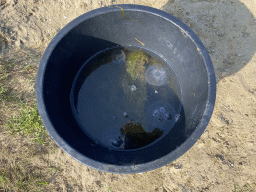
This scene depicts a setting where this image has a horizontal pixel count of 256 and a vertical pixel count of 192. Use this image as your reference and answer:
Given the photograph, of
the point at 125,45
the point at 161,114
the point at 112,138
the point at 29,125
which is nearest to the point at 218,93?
the point at 161,114

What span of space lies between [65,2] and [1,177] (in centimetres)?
231

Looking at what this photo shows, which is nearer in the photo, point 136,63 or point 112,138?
point 112,138

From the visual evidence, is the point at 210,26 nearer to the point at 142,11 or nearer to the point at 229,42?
the point at 229,42

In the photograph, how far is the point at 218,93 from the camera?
2137mm

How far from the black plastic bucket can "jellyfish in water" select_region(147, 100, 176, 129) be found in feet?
0.40

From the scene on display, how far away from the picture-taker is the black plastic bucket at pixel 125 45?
4.54 ft

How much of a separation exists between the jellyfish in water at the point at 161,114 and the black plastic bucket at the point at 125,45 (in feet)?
0.40

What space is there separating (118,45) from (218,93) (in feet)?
4.46

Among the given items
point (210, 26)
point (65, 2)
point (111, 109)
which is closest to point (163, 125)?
point (111, 109)

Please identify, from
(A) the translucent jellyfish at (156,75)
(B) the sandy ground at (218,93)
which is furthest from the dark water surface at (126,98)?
(B) the sandy ground at (218,93)

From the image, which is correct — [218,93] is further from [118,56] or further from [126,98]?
[118,56]

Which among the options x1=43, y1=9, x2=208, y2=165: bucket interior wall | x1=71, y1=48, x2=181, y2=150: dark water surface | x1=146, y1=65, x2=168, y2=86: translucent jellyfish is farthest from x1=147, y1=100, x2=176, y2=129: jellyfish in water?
x1=146, y1=65, x2=168, y2=86: translucent jellyfish

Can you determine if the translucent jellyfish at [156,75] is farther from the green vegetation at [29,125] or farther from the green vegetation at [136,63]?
the green vegetation at [29,125]

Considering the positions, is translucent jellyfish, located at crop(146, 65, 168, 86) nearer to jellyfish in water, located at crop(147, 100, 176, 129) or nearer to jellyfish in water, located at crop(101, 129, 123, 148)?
jellyfish in water, located at crop(147, 100, 176, 129)
